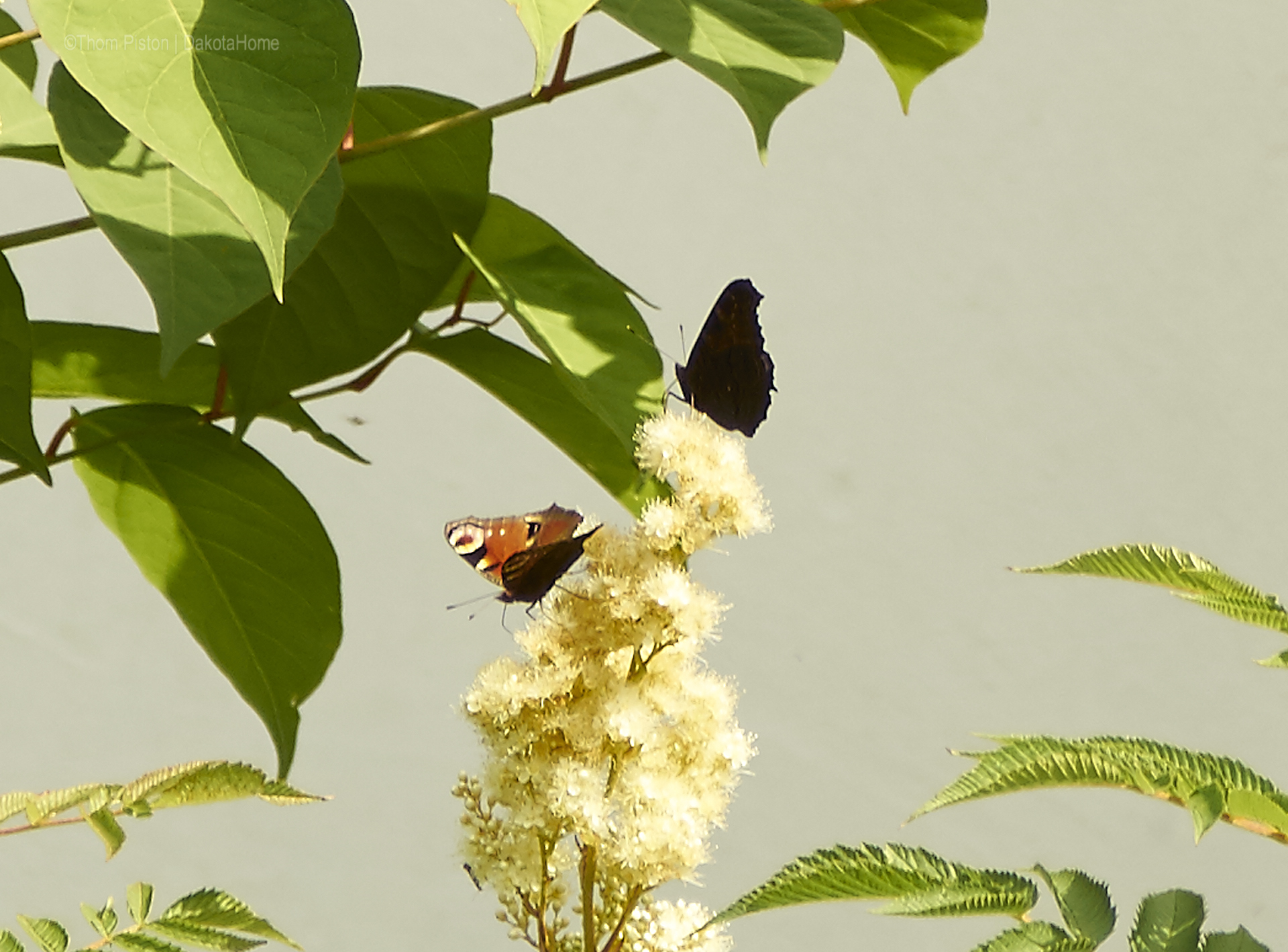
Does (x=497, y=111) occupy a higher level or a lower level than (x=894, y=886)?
higher

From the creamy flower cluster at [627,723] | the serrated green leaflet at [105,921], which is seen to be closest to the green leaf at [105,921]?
the serrated green leaflet at [105,921]

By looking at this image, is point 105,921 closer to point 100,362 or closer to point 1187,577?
point 100,362

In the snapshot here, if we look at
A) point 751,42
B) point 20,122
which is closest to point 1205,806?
point 751,42

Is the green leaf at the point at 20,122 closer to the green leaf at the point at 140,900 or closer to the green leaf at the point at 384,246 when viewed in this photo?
the green leaf at the point at 384,246

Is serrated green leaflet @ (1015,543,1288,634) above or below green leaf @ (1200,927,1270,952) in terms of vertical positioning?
above

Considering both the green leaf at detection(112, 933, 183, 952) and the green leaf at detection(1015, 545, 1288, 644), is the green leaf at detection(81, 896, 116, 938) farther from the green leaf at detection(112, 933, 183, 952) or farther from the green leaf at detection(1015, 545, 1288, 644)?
the green leaf at detection(1015, 545, 1288, 644)

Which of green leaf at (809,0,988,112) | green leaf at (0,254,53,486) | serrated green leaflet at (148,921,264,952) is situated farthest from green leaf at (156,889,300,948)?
green leaf at (809,0,988,112)
